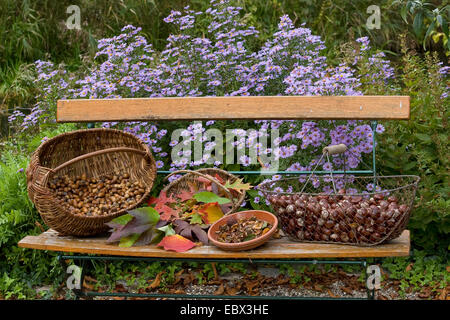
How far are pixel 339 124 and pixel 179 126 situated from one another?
100 centimetres

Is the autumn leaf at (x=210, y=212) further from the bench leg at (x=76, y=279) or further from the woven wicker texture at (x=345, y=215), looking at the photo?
the bench leg at (x=76, y=279)

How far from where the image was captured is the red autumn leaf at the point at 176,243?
8.04ft

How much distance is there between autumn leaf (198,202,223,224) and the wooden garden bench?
0.64 feet

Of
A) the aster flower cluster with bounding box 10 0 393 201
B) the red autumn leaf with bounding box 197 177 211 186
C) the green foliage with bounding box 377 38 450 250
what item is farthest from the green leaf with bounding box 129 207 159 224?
the green foliage with bounding box 377 38 450 250

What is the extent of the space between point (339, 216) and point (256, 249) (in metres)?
0.36

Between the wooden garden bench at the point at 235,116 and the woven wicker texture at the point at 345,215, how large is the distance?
4cm

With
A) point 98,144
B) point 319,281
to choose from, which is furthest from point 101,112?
point 319,281

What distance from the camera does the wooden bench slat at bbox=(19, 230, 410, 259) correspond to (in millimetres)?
2326

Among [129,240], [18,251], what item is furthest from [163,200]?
[18,251]

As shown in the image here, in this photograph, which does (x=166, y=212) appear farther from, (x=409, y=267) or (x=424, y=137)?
(x=424, y=137)

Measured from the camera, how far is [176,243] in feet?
8.14

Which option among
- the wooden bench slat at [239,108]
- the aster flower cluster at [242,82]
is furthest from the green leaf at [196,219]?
the aster flower cluster at [242,82]

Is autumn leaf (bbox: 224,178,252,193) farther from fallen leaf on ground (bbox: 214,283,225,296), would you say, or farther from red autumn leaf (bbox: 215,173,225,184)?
fallen leaf on ground (bbox: 214,283,225,296)

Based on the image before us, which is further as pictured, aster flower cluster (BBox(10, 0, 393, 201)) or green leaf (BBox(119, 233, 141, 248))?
aster flower cluster (BBox(10, 0, 393, 201))
